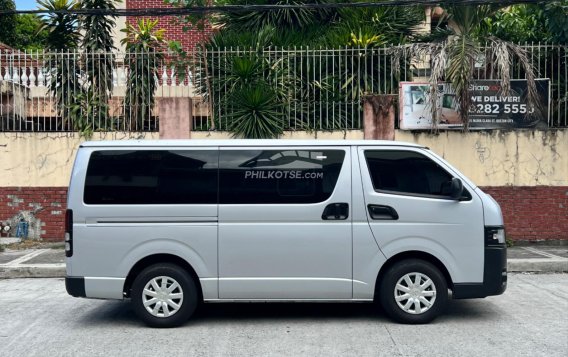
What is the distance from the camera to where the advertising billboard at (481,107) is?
12055 millimetres

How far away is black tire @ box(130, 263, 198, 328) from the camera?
6773mm

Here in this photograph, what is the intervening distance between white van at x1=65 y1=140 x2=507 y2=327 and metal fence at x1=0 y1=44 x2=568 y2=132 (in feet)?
18.2

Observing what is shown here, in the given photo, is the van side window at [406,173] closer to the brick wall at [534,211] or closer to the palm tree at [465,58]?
the palm tree at [465,58]

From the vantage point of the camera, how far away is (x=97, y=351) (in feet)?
19.7

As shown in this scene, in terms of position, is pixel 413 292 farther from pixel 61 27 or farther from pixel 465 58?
pixel 61 27

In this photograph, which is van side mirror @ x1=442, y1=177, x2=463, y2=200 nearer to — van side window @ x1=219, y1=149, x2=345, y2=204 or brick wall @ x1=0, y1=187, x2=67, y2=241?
van side window @ x1=219, y1=149, x2=345, y2=204

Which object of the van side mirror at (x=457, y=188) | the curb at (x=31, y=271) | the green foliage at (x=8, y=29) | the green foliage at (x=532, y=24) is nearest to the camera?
the van side mirror at (x=457, y=188)

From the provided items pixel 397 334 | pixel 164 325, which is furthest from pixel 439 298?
pixel 164 325

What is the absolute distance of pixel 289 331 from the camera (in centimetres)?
669

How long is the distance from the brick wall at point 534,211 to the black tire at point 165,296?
287 inches

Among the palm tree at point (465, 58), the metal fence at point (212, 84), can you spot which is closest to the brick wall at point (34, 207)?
the metal fence at point (212, 84)

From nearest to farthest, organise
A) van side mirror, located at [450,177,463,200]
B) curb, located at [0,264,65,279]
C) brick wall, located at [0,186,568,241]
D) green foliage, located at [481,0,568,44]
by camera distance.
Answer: van side mirror, located at [450,177,463,200], curb, located at [0,264,65,279], brick wall, located at [0,186,568,241], green foliage, located at [481,0,568,44]

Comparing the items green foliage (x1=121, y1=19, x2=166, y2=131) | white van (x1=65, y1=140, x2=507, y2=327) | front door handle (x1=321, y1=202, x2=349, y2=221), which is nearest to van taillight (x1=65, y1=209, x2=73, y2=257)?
white van (x1=65, y1=140, x2=507, y2=327)

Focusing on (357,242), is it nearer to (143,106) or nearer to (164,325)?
(164,325)
